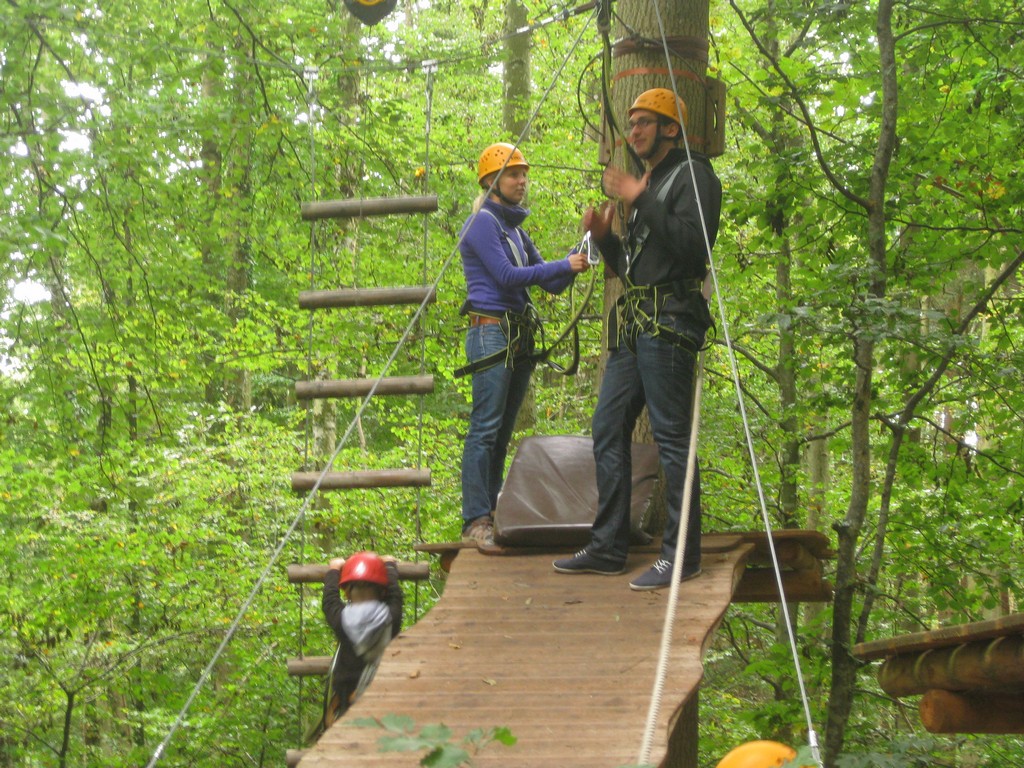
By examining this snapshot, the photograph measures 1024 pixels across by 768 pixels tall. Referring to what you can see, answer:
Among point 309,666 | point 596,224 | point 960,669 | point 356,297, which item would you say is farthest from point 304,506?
point 960,669

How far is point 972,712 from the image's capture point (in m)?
5.33

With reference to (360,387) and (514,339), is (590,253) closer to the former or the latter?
(514,339)

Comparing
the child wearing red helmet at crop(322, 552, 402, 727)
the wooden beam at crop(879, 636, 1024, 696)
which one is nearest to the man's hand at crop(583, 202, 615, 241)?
the child wearing red helmet at crop(322, 552, 402, 727)

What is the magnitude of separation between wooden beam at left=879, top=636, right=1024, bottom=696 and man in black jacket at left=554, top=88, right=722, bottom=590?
1.14m

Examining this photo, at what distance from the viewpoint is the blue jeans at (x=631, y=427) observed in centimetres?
485

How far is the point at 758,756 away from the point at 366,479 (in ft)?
11.0

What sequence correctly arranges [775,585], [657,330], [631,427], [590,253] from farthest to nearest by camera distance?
[775,585], [590,253], [631,427], [657,330]

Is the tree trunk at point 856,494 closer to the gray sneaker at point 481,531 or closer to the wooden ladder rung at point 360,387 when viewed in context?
the gray sneaker at point 481,531

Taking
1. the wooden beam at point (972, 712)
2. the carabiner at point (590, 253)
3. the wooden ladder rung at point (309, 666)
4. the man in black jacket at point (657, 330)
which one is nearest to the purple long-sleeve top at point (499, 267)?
the carabiner at point (590, 253)

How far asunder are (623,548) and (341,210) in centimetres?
241

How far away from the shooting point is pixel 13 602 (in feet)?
35.1

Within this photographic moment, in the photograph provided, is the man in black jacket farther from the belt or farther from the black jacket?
the belt

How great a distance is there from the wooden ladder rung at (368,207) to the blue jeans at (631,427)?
153cm

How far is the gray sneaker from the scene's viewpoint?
5.71 m
